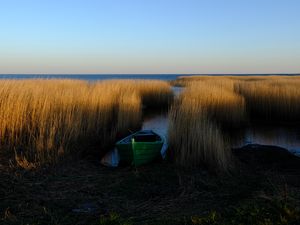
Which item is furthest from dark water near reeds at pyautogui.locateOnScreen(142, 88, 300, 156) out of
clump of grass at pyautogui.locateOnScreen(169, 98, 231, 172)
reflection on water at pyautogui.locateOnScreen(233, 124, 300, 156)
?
clump of grass at pyautogui.locateOnScreen(169, 98, 231, 172)

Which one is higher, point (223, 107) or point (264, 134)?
point (223, 107)

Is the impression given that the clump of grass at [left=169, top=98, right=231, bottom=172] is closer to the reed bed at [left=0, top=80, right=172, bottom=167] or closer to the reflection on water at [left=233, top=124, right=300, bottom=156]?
the reed bed at [left=0, top=80, right=172, bottom=167]

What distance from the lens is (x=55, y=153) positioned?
6.86 metres

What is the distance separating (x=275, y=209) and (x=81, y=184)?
321 centimetres

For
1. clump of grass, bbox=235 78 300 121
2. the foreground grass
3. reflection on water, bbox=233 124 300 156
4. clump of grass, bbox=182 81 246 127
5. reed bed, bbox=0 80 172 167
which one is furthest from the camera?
clump of grass, bbox=235 78 300 121

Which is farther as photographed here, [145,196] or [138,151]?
[138,151]

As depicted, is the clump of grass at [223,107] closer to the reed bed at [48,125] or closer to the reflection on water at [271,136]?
the reflection on water at [271,136]

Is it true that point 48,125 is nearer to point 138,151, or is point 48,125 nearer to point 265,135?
point 138,151

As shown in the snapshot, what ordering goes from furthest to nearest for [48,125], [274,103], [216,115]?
[274,103]
[216,115]
[48,125]

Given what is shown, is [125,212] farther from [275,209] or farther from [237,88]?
[237,88]

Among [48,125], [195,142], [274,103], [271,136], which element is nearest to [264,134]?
[271,136]

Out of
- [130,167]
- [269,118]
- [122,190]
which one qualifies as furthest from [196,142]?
[269,118]

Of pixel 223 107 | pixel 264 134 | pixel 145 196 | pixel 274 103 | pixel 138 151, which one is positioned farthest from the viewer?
pixel 274 103

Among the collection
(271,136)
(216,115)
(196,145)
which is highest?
(196,145)
